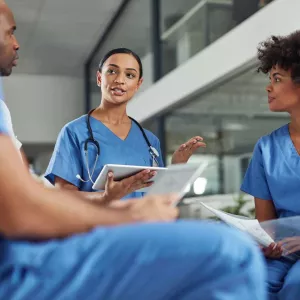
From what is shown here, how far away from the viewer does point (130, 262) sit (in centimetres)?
63

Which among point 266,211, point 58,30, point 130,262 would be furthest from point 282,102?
point 58,30

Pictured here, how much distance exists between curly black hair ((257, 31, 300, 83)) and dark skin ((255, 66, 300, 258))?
0.06 ft

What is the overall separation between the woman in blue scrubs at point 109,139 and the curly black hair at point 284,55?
0.34 metres

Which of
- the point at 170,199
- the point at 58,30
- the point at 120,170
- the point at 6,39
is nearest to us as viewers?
the point at 170,199

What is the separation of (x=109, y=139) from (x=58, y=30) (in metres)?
4.14

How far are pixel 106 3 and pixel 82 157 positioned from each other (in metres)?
3.84

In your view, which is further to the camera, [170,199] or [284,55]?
[284,55]

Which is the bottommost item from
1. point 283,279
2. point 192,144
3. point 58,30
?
point 283,279

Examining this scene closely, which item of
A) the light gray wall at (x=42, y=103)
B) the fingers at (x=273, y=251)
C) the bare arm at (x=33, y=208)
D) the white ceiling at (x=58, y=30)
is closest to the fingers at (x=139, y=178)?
the fingers at (x=273, y=251)

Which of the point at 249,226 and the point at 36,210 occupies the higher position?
the point at 36,210

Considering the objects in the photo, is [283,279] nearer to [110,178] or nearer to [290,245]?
[290,245]

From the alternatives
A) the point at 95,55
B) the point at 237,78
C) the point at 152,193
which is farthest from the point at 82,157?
the point at 95,55

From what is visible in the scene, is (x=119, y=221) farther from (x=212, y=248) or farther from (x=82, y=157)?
(x=82, y=157)

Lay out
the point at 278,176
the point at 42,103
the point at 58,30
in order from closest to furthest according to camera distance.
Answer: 1. the point at 278,176
2. the point at 58,30
3. the point at 42,103
